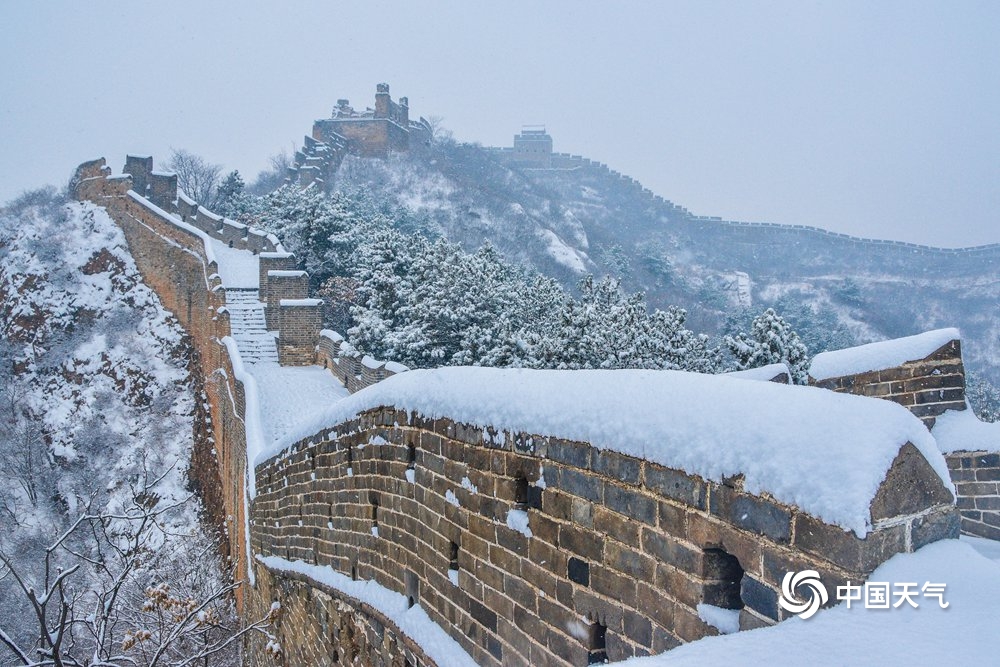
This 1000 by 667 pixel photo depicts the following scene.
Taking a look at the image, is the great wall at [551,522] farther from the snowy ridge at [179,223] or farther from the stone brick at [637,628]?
the snowy ridge at [179,223]

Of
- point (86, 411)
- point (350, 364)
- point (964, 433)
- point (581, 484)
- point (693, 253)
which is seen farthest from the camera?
point (693, 253)

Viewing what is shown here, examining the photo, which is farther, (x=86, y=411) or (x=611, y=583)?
(x=86, y=411)

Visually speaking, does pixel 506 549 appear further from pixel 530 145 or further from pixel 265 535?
pixel 530 145

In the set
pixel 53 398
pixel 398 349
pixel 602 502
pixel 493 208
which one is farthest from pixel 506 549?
pixel 493 208

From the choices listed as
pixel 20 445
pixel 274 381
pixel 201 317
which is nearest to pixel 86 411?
pixel 20 445

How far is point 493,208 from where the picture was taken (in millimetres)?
49781

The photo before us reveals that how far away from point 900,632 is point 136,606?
1159 centimetres

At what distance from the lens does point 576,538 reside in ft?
9.20

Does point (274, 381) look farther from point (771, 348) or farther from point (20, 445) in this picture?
point (771, 348)

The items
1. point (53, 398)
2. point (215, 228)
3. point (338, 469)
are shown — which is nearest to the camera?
point (338, 469)

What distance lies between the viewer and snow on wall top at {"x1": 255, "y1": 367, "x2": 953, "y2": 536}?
184 cm

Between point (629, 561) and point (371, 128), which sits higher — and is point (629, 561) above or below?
below

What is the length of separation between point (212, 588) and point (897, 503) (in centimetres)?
1386

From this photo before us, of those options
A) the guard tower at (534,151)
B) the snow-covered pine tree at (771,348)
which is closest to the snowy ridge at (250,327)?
the snow-covered pine tree at (771,348)
